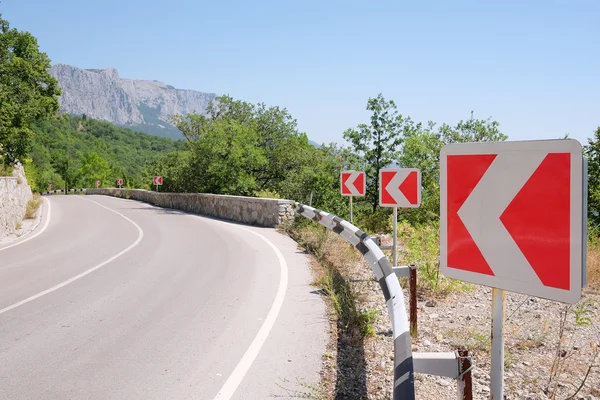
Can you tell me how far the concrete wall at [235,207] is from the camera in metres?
17.2

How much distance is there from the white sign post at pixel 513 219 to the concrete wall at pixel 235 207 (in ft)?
47.8

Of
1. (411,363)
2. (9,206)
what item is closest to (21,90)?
(9,206)

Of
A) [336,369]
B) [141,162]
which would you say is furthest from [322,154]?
[141,162]

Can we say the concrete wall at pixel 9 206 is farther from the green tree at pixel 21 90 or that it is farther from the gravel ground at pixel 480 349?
the gravel ground at pixel 480 349

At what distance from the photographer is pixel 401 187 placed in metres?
7.66

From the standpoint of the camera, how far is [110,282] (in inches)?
329

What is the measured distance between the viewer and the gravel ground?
386 cm

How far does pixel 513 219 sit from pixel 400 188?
213 inches

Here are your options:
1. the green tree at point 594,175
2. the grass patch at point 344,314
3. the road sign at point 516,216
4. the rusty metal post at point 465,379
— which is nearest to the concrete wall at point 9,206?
the grass patch at point 344,314

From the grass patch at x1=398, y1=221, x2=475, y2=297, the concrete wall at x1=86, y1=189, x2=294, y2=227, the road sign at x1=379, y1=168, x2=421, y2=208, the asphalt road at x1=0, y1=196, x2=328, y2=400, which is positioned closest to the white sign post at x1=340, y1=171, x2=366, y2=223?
the asphalt road at x1=0, y1=196, x2=328, y2=400

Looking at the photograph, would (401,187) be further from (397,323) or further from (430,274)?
(397,323)

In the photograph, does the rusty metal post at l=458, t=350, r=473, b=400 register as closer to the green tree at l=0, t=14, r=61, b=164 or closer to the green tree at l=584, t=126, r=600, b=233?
the green tree at l=0, t=14, r=61, b=164

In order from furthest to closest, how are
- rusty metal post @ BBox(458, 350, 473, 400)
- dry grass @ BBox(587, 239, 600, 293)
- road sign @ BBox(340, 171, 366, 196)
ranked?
road sign @ BBox(340, 171, 366, 196) → dry grass @ BBox(587, 239, 600, 293) → rusty metal post @ BBox(458, 350, 473, 400)

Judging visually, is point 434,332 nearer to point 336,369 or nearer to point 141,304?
point 336,369
